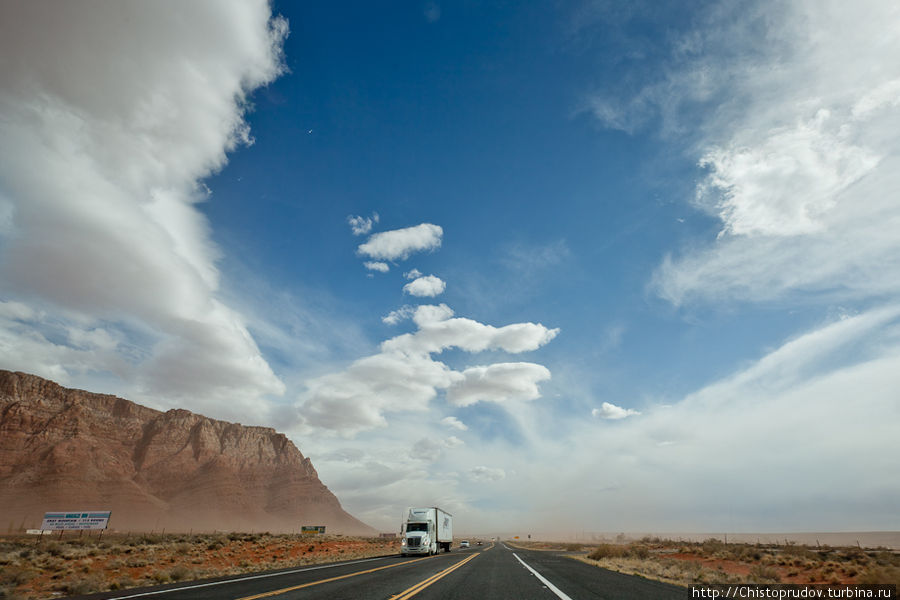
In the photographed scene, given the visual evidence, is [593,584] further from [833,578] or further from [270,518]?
[270,518]

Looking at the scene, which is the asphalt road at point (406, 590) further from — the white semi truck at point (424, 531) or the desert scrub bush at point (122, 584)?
the white semi truck at point (424, 531)

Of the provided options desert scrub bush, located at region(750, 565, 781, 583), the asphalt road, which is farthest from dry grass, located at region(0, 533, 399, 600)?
desert scrub bush, located at region(750, 565, 781, 583)

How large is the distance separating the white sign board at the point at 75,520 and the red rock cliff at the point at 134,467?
60763 millimetres

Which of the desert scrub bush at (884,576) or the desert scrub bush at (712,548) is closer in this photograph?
the desert scrub bush at (884,576)

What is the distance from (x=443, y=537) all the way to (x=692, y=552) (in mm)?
24357

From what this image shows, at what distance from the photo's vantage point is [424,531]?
3903cm

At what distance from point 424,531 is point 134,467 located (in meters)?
148

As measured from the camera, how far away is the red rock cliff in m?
118

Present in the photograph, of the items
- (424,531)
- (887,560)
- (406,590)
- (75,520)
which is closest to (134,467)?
(75,520)

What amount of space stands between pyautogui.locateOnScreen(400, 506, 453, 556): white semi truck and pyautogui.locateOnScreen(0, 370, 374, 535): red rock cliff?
112 metres

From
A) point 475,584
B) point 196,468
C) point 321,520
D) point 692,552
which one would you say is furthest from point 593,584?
point 321,520

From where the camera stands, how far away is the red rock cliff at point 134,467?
118m

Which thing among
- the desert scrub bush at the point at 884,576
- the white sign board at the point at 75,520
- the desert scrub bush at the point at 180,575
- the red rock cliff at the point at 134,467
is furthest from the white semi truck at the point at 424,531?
the red rock cliff at the point at 134,467

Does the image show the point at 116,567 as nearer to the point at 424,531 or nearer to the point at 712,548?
the point at 424,531
